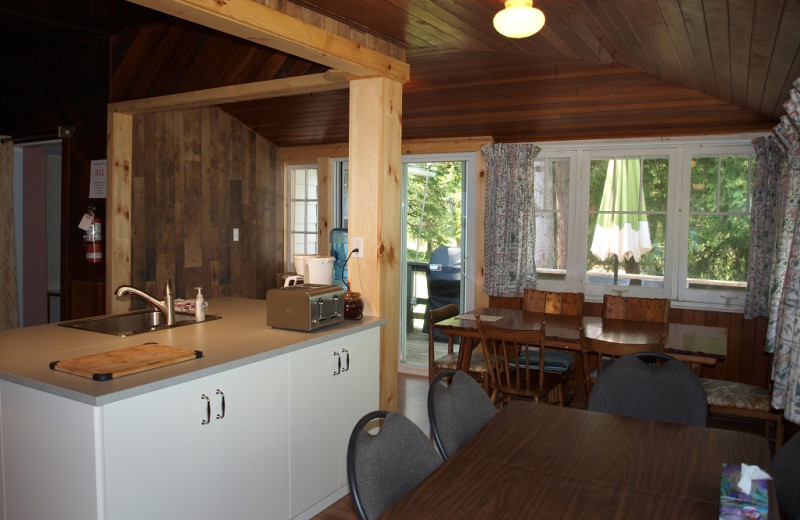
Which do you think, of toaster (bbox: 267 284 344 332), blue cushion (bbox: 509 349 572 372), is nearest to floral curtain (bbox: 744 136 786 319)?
blue cushion (bbox: 509 349 572 372)

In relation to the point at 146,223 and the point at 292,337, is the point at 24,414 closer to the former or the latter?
the point at 292,337

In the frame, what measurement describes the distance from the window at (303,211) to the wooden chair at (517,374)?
2655 mm

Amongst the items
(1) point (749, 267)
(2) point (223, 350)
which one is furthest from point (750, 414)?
(2) point (223, 350)

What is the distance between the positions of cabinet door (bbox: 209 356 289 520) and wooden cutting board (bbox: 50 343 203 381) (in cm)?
20

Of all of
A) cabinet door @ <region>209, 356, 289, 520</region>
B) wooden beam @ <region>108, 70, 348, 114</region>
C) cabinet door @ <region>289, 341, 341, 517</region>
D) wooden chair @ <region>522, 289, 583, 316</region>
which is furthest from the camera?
wooden chair @ <region>522, 289, 583, 316</region>

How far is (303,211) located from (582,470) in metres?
4.77

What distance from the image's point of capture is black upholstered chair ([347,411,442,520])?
5.11 feet

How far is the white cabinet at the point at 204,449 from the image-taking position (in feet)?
6.78

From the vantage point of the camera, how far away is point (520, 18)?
2318 millimetres

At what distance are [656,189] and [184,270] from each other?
370cm

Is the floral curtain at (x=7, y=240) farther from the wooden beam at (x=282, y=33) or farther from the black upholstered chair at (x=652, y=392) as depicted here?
the black upholstered chair at (x=652, y=392)

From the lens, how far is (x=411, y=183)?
222 inches

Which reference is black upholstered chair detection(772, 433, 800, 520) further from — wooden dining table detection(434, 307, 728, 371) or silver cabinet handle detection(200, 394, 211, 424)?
silver cabinet handle detection(200, 394, 211, 424)

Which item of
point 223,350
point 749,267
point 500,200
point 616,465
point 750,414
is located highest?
point 500,200
